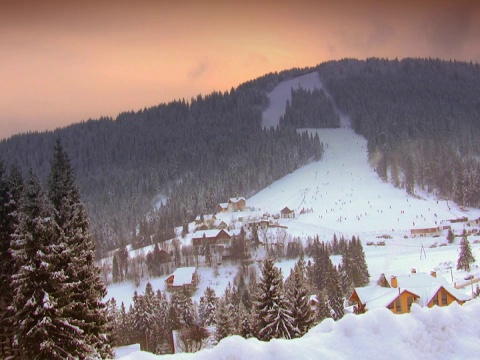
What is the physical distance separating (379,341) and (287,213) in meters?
109

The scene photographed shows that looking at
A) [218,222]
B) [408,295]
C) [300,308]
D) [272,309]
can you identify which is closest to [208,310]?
[408,295]

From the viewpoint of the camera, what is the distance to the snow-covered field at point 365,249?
205 inches

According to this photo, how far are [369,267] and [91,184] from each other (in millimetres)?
126577

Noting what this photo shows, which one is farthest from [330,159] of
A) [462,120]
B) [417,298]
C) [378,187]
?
[417,298]

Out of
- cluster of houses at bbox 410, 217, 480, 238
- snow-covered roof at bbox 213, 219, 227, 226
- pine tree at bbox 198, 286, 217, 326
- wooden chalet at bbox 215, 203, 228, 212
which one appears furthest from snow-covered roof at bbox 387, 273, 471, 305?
wooden chalet at bbox 215, 203, 228, 212

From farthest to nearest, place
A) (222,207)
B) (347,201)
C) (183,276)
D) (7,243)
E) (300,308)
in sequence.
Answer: (222,207)
(347,201)
(183,276)
(300,308)
(7,243)

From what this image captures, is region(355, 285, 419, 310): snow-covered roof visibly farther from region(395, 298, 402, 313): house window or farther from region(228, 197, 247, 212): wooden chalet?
region(228, 197, 247, 212): wooden chalet

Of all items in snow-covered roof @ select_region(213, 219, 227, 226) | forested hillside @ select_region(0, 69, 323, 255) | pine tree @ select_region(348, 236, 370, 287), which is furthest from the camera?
forested hillside @ select_region(0, 69, 323, 255)

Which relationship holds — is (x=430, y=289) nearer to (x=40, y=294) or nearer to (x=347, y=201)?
(x=40, y=294)

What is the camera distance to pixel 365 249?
82.9m

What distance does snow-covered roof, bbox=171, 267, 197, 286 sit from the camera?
236ft

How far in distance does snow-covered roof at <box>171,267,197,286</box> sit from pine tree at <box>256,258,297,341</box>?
50109 mm

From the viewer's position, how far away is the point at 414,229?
94.7 meters

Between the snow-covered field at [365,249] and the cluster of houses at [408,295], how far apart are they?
16.7 meters
